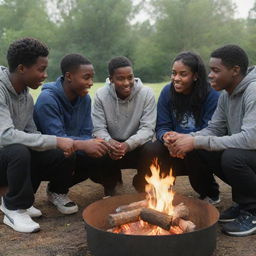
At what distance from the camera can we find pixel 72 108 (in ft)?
13.4

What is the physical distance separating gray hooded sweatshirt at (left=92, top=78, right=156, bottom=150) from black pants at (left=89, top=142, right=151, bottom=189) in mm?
208

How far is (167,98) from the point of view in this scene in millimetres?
4207

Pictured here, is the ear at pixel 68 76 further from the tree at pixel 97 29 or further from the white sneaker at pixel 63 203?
the tree at pixel 97 29

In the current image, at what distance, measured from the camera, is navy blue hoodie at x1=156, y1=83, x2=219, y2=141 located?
4105mm

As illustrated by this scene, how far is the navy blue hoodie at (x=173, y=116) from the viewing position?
411 cm

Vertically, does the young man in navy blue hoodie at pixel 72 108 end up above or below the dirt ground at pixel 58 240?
above

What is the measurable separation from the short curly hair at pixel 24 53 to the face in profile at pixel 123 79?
0.85 m

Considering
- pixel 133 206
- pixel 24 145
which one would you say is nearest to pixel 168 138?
pixel 133 206

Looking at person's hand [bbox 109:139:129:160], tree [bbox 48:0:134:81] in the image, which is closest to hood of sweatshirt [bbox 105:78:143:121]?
person's hand [bbox 109:139:129:160]

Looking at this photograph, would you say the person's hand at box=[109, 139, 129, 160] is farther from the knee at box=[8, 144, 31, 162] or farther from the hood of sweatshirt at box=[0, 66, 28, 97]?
the hood of sweatshirt at box=[0, 66, 28, 97]

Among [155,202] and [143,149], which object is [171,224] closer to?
[155,202]

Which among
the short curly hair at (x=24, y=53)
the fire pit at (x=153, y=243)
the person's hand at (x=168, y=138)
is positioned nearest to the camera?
the fire pit at (x=153, y=243)

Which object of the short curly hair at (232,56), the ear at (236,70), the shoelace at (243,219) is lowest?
the shoelace at (243,219)

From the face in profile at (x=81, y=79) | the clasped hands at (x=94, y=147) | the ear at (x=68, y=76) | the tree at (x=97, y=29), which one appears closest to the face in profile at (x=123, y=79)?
the face in profile at (x=81, y=79)
